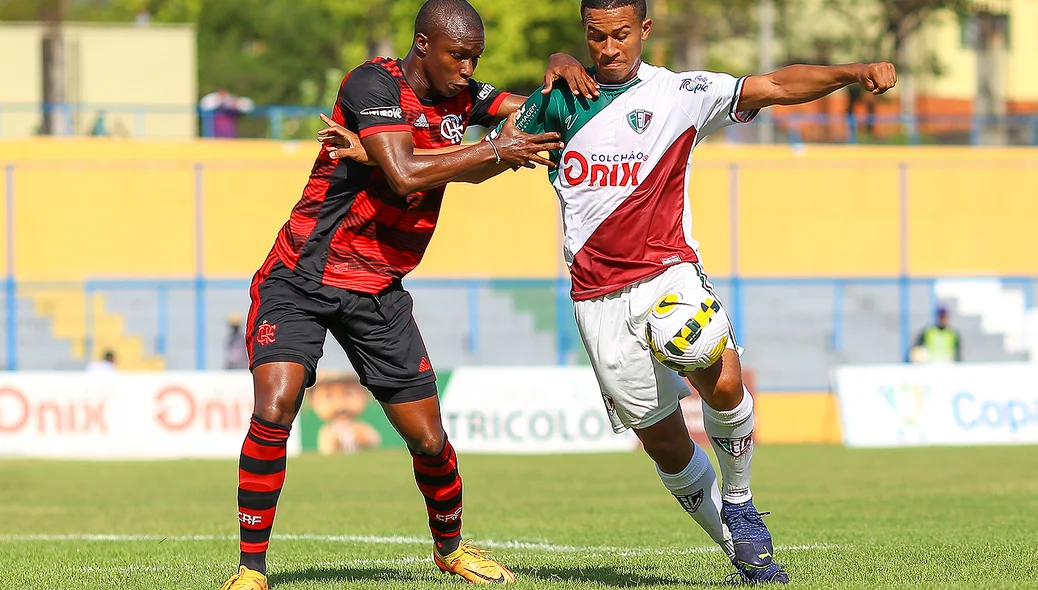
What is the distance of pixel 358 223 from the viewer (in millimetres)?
6406

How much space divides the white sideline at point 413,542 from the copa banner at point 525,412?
10.1 m

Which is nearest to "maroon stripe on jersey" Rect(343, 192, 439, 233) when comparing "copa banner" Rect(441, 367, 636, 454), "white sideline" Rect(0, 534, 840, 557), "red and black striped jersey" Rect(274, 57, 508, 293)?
"red and black striped jersey" Rect(274, 57, 508, 293)

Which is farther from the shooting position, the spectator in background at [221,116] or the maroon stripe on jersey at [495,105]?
the spectator in background at [221,116]

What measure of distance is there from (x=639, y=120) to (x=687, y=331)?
0.91 m

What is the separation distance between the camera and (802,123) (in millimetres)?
33188

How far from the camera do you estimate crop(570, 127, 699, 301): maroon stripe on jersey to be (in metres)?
6.18

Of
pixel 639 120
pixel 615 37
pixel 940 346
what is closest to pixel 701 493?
pixel 639 120

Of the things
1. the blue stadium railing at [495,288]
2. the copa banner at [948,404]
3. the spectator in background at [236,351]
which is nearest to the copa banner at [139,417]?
the spectator in background at [236,351]

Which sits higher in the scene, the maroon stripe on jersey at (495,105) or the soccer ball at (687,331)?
the maroon stripe on jersey at (495,105)

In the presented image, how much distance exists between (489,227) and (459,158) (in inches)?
943

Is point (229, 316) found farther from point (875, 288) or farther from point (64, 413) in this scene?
point (875, 288)

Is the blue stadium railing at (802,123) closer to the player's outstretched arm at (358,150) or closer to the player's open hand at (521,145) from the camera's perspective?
the player's outstretched arm at (358,150)

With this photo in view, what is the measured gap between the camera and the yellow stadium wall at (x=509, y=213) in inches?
1129

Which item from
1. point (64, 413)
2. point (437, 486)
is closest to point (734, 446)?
point (437, 486)
